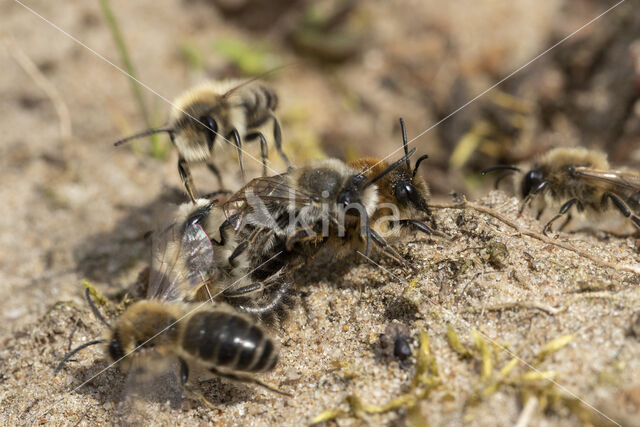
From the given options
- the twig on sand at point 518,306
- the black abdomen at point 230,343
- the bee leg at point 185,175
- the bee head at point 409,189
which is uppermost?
the bee leg at point 185,175

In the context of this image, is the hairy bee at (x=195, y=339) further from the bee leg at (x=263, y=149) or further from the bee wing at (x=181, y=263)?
the bee leg at (x=263, y=149)

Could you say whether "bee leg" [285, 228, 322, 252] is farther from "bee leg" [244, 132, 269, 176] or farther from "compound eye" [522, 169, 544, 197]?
"compound eye" [522, 169, 544, 197]

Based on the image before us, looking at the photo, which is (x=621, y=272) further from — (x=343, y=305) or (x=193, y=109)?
(x=193, y=109)

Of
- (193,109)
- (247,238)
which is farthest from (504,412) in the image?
(193,109)

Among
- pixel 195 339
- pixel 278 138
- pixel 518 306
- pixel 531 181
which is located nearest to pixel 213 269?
Result: pixel 195 339

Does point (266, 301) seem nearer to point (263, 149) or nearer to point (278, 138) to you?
point (263, 149)

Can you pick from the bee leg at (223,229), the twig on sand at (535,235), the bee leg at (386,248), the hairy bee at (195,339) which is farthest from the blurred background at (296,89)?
the bee leg at (386,248)
